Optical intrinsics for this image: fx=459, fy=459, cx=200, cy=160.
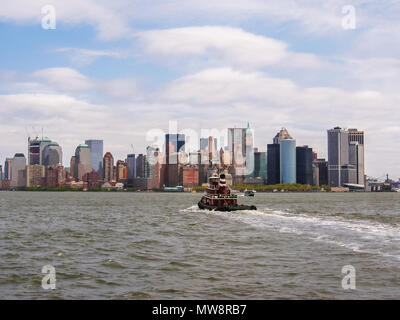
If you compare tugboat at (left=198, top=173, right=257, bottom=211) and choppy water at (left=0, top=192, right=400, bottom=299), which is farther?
tugboat at (left=198, top=173, right=257, bottom=211)

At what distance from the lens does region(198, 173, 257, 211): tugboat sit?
307 feet

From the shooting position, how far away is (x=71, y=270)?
29.0 m

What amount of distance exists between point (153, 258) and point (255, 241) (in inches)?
516

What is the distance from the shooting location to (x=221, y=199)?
97.0 meters

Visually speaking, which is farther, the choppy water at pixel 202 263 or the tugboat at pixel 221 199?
the tugboat at pixel 221 199

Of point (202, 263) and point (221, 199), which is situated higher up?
point (202, 263)

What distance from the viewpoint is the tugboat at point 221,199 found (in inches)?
3681

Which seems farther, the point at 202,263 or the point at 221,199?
the point at 221,199
